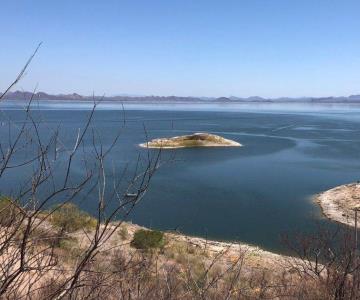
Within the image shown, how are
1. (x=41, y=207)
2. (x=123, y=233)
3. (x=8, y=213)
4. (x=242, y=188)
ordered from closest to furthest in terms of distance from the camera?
(x=41, y=207) → (x=8, y=213) → (x=123, y=233) → (x=242, y=188)

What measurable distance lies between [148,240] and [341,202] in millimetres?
16404

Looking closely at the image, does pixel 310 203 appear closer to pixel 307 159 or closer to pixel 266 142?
pixel 307 159

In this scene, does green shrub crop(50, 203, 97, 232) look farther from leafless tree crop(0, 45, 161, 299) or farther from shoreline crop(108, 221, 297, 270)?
shoreline crop(108, 221, 297, 270)

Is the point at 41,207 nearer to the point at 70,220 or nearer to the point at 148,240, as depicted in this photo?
the point at 70,220

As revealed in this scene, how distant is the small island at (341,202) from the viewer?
27016mm

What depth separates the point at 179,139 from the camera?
6000 centimetres

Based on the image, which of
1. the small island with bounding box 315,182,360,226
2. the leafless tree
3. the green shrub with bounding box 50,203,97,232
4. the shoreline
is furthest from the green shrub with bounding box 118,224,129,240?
the leafless tree

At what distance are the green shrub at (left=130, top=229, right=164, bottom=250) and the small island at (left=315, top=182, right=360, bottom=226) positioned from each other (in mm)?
12080

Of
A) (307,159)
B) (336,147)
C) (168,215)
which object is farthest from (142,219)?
(336,147)

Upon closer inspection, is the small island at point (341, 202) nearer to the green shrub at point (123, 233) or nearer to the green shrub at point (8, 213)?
the green shrub at point (123, 233)

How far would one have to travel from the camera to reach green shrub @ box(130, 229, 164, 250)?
17719mm

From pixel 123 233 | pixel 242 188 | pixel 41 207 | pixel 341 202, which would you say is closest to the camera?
pixel 41 207

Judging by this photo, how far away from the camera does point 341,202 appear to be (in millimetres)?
29781

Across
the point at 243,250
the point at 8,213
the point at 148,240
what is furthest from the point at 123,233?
the point at 8,213
